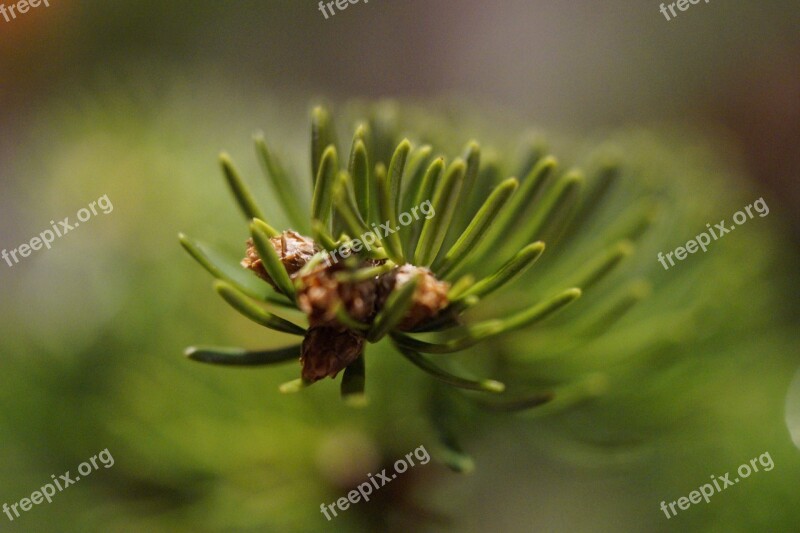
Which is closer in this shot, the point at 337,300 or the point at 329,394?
the point at 337,300

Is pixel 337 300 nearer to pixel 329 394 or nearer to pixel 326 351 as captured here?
pixel 326 351

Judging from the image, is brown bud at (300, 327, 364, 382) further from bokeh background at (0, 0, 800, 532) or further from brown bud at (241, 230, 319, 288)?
bokeh background at (0, 0, 800, 532)

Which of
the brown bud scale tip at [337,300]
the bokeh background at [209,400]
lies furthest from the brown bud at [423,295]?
the bokeh background at [209,400]

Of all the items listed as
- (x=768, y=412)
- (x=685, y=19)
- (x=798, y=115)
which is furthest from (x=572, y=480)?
(x=685, y=19)

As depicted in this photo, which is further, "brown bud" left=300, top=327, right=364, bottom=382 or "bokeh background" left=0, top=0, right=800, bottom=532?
"bokeh background" left=0, top=0, right=800, bottom=532

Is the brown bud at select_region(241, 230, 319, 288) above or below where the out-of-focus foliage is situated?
above

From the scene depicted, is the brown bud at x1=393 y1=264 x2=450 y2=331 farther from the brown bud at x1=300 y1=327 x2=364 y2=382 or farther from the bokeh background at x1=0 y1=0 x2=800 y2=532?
the bokeh background at x1=0 y1=0 x2=800 y2=532

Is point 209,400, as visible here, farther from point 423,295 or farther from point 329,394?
point 423,295

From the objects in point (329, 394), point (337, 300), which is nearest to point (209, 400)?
point (329, 394)

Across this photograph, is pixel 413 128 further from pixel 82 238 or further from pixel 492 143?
pixel 82 238

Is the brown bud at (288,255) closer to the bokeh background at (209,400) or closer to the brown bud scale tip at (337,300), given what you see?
the brown bud scale tip at (337,300)

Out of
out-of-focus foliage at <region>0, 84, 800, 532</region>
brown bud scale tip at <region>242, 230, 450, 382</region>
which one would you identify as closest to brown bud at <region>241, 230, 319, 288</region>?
brown bud scale tip at <region>242, 230, 450, 382</region>
